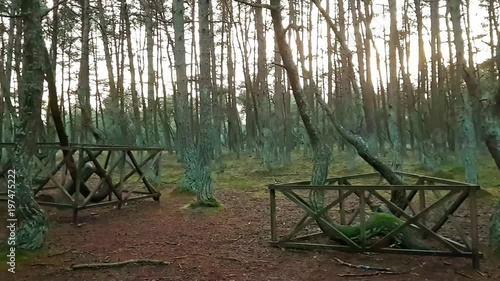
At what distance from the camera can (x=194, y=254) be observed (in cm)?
656

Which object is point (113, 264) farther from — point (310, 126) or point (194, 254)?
point (310, 126)

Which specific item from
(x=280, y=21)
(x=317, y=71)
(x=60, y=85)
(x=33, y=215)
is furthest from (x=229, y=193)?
(x=317, y=71)

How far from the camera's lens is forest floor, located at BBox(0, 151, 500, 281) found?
5.55 meters

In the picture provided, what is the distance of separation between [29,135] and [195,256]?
3054mm

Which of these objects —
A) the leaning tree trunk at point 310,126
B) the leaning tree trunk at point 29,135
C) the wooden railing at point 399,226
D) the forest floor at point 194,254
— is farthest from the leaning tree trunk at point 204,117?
the leaning tree trunk at point 29,135

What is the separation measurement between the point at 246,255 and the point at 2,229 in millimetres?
4398

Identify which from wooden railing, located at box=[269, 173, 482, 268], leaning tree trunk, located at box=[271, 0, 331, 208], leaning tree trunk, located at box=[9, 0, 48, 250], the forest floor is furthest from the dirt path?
leaning tree trunk, located at box=[271, 0, 331, 208]

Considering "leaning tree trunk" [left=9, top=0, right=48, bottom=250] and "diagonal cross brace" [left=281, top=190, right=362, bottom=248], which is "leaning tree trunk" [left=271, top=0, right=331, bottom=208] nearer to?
"diagonal cross brace" [left=281, top=190, right=362, bottom=248]

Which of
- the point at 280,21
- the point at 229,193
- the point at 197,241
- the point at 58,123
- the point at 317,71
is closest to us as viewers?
the point at 197,241

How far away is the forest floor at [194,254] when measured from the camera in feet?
18.2

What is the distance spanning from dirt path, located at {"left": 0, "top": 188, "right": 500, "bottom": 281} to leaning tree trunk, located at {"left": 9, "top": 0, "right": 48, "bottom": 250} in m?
0.46

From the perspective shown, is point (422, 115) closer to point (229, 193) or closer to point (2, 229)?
point (229, 193)

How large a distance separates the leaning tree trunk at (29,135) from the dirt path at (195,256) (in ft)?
1.50

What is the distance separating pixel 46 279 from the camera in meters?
5.27
